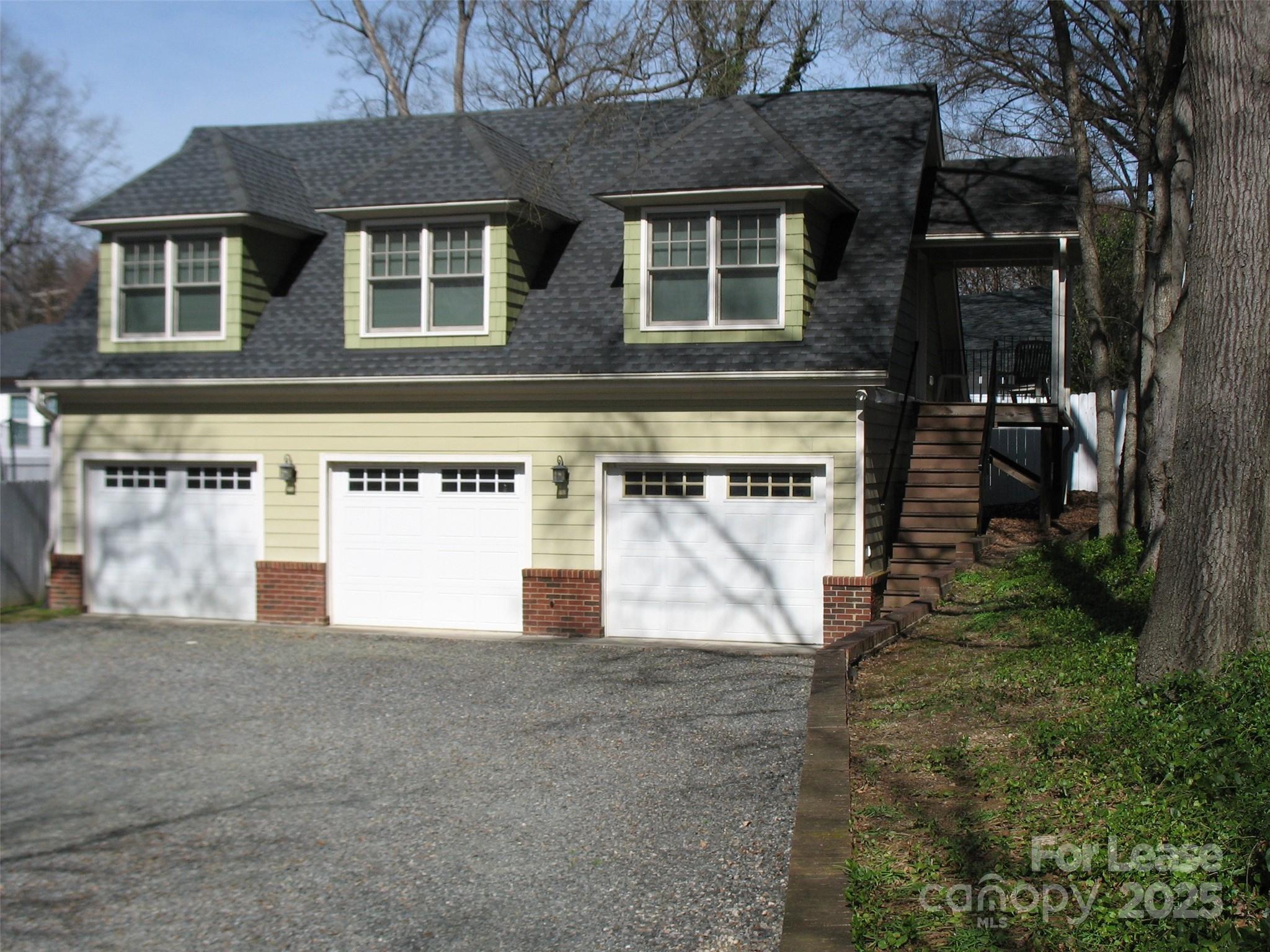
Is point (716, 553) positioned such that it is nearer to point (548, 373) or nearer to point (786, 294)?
point (548, 373)

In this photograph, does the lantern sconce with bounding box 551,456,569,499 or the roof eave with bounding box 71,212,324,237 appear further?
the roof eave with bounding box 71,212,324,237

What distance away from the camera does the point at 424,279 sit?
51.9ft

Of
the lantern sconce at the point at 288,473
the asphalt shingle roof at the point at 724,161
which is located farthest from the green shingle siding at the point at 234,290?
the asphalt shingle roof at the point at 724,161

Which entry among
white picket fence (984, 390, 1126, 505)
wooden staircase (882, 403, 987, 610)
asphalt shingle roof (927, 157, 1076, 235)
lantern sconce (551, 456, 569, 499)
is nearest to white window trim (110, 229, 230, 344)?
lantern sconce (551, 456, 569, 499)

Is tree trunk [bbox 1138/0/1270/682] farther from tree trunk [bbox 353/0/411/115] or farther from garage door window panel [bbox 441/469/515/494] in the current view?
tree trunk [bbox 353/0/411/115]

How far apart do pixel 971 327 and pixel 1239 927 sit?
2381 centimetres

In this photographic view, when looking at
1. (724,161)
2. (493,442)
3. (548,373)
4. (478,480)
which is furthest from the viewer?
(478,480)

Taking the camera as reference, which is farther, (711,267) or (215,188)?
(215,188)

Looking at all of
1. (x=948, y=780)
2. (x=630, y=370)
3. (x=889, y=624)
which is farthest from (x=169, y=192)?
(x=948, y=780)

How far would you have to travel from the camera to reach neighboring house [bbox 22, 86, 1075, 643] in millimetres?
14430

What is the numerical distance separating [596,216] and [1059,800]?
40.3ft

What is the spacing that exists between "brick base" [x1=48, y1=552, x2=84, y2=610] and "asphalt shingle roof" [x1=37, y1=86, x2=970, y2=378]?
2601 millimetres

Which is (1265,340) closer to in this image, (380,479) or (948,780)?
(948,780)

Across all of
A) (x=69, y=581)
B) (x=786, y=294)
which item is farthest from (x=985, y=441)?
(x=69, y=581)
